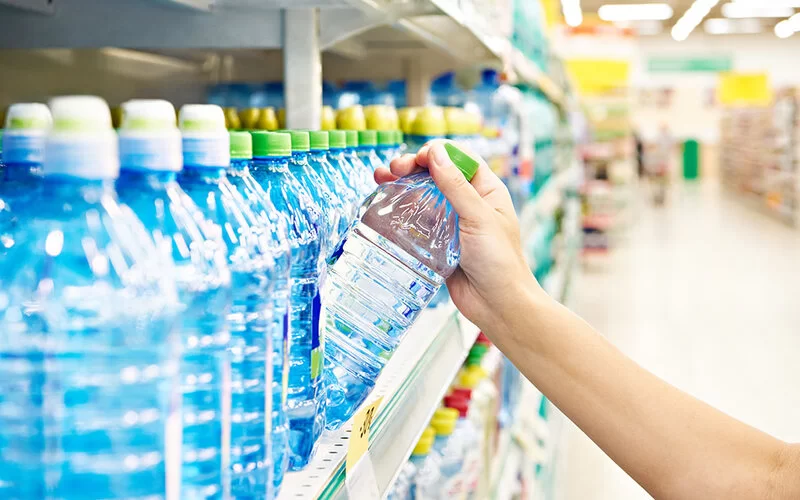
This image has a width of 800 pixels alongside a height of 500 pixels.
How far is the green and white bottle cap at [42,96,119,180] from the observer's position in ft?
2.11

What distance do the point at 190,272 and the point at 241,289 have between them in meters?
0.09

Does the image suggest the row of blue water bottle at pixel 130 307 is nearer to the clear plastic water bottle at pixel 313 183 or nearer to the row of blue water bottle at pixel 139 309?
the row of blue water bottle at pixel 139 309

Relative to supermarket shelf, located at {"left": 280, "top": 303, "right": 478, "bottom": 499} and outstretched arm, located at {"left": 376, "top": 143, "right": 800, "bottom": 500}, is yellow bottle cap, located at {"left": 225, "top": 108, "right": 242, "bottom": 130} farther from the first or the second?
supermarket shelf, located at {"left": 280, "top": 303, "right": 478, "bottom": 499}

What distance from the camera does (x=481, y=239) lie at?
1278 mm

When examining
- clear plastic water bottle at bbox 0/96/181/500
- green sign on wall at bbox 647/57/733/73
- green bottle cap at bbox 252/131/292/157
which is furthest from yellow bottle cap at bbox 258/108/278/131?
green sign on wall at bbox 647/57/733/73

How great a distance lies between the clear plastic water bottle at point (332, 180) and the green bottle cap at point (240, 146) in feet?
1.06

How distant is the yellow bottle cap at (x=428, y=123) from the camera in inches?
75.5

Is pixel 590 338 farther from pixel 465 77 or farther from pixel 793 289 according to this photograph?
pixel 793 289

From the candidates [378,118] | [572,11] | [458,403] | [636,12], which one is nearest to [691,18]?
[636,12]

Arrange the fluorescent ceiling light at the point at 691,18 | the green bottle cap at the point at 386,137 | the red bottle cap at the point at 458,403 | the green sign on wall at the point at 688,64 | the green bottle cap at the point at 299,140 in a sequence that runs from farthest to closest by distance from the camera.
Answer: the green sign on wall at the point at 688,64 < the fluorescent ceiling light at the point at 691,18 < the red bottle cap at the point at 458,403 < the green bottle cap at the point at 386,137 < the green bottle cap at the point at 299,140

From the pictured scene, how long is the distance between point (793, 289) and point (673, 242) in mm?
3830

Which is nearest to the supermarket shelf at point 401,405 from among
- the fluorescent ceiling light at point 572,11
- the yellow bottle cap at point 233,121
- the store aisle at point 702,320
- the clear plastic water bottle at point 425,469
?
the clear plastic water bottle at point 425,469

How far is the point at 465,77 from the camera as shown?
3293 mm

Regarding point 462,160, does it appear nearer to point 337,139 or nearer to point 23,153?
point 337,139
